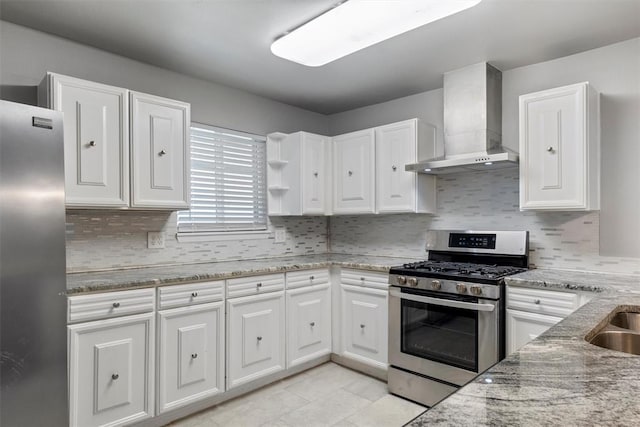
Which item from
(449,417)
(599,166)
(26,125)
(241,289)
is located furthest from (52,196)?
(599,166)

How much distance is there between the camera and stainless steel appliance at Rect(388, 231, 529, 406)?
2371mm

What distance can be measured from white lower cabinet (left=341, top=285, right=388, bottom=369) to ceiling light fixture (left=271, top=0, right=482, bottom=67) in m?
1.77

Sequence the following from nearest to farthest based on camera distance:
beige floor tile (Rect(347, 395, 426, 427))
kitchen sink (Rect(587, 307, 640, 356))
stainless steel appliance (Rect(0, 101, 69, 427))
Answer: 1. kitchen sink (Rect(587, 307, 640, 356))
2. stainless steel appliance (Rect(0, 101, 69, 427))
3. beige floor tile (Rect(347, 395, 426, 427))

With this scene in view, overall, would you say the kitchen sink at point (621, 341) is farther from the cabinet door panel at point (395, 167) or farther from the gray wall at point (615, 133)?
the cabinet door panel at point (395, 167)

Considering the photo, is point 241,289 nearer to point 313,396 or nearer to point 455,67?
point 313,396

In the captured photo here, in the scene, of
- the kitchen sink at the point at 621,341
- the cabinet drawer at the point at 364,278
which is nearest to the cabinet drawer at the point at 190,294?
the cabinet drawer at the point at 364,278

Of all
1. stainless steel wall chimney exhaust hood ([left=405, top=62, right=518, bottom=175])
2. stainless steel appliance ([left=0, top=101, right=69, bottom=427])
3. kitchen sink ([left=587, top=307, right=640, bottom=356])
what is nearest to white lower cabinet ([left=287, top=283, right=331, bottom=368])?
stainless steel wall chimney exhaust hood ([left=405, top=62, right=518, bottom=175])

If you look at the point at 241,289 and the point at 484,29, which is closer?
the point at 484,29

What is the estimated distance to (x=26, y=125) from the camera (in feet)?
5.49

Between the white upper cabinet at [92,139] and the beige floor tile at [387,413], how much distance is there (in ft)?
6.52

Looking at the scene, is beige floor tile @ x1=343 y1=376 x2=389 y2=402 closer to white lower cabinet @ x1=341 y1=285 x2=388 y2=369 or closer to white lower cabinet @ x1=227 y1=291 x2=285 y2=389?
white lower cabinet @ x1=341 y1=285 x2=388 y2=369

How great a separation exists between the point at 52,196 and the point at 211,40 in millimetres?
1343

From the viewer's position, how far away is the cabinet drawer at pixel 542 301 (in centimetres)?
215

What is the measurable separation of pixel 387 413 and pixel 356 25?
7.60ft
